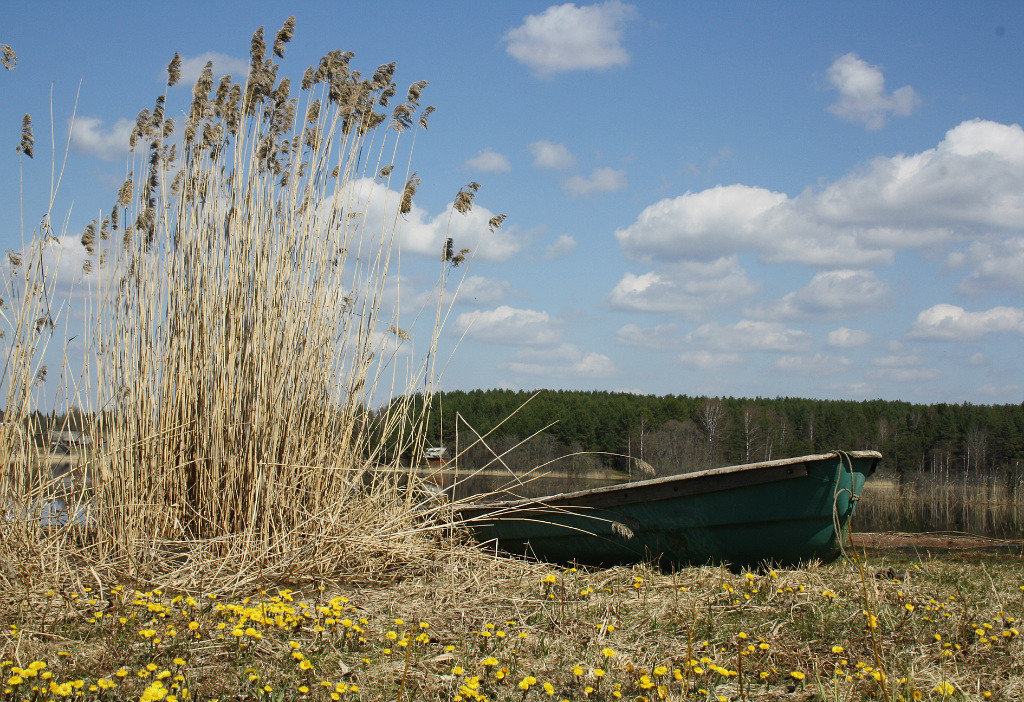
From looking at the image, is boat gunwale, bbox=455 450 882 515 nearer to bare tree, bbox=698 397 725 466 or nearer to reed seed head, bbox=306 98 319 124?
reed seed head, bbox=306 98 319 124

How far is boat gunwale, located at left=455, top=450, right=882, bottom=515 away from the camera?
3742 millimetres

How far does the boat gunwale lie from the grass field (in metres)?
0.67

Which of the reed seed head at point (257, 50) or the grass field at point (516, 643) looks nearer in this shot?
the grass field at point (516, 643)

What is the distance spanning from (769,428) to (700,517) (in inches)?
1632

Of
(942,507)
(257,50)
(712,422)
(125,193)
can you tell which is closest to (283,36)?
(257,50)

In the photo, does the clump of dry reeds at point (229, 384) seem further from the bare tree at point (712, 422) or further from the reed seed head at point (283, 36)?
the bare tree at point (712, 422)

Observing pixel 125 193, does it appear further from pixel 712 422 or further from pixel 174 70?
pixel 712 422

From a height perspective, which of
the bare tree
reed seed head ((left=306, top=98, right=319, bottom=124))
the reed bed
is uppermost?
reed seed head ((left=306, top=98, right=319, bottom=124))

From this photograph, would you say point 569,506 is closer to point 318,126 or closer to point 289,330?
point 289,330

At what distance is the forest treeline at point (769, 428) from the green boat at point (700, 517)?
32.3 metres

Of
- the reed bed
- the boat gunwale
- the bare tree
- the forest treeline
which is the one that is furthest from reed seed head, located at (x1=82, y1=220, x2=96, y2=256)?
the bare tree

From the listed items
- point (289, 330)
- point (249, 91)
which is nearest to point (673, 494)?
point (289, 330)

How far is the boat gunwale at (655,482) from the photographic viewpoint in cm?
374

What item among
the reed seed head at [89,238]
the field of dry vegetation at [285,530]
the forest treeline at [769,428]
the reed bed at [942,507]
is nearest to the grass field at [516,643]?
the field of dry vegetation at [285,530]
